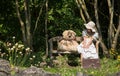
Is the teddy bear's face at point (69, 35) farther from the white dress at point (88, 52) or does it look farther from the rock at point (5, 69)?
the rock at point (5, 69)

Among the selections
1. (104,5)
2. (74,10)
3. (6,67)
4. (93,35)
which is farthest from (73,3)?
(6,67)

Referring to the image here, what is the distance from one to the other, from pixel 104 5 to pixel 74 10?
1224mm

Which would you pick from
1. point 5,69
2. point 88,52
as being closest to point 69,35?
point 88,52

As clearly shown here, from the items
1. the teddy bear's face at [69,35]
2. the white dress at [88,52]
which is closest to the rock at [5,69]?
the white dress at [88,52]

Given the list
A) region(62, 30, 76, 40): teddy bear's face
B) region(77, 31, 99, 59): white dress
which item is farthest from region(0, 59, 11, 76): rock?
region(62, 30, 76, 40): teddy bear's face

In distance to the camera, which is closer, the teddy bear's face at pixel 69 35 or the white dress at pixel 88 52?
the white dress at pixel 88 52

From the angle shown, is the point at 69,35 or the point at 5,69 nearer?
the point at 5,69

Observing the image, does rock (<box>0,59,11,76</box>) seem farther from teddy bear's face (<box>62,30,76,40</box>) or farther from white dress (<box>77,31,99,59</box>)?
teddy bear's face (<box>62,30,76,40</box>)


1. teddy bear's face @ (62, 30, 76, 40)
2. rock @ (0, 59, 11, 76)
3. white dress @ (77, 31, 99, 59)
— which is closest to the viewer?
rock @ (0, 59, 11, 76)

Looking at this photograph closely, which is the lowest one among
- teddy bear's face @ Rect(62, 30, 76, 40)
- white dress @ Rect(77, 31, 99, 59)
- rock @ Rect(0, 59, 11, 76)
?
teddy bear's face @ Rect(62, 30, 76, 40)

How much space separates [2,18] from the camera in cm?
1525

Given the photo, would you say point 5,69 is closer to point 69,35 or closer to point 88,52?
point 88,52

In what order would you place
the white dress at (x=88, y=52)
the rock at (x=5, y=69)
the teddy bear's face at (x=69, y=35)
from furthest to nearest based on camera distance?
1. the teddy bear's face at (x=69, y=35)
2. the white dress at (x=88, y=52)
3. the rock at (x=5, y=69)

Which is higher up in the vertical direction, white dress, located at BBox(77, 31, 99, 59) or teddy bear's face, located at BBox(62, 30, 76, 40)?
white dress, located at BBox(77, 31, 99, 59)
